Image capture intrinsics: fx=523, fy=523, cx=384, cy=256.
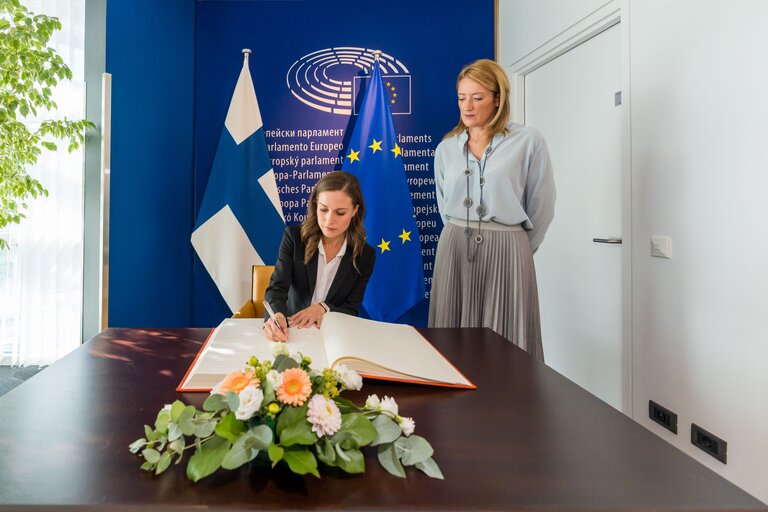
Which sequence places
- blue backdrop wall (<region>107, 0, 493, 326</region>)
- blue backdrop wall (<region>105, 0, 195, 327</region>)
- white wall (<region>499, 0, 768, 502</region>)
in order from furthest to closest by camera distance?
blue backdrop wall (<region>107, 0, 493, 326</region>)
blue backdrop wall (<region>105, 0, 195, 327</region>)
white wall (<region>499, 0, 768, 502</region>)

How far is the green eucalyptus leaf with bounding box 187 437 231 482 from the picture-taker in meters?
0.58

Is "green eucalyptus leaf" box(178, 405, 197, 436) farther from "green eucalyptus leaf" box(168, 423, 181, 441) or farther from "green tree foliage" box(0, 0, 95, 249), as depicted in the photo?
"green tree foliage" box(0, 0, 95, 249)

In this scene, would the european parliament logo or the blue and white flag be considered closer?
the blue and white flag

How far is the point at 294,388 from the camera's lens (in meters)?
0.61

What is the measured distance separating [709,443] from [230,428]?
189 cm

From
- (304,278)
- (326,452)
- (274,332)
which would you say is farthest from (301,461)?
(304,278)

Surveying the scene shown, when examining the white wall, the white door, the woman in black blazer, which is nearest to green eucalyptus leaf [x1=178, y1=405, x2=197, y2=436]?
the woman in black blazer

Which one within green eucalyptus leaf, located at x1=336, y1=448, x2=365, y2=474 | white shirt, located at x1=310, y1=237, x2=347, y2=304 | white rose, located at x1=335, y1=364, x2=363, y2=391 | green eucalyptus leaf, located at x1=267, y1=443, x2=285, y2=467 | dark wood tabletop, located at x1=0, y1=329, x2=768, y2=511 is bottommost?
dark wood tabletop, located at x1=0, y1=329, x2=768, y2=511

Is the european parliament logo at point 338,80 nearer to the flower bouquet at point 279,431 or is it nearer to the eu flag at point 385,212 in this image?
the eu flag at point 385,212

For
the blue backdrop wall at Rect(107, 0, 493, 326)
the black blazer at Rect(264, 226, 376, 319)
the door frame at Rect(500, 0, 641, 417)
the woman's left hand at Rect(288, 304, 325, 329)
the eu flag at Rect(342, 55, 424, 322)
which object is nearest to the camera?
the woman's left hand at Rect(288, 304, 325, 329)

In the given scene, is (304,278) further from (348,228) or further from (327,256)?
(348,228)

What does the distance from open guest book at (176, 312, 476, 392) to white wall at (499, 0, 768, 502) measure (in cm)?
113

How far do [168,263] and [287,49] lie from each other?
63.3 inches

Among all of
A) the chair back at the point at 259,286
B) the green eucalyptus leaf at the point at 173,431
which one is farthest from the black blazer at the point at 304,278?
the green eucalyptus leaf at the point at 173,431
